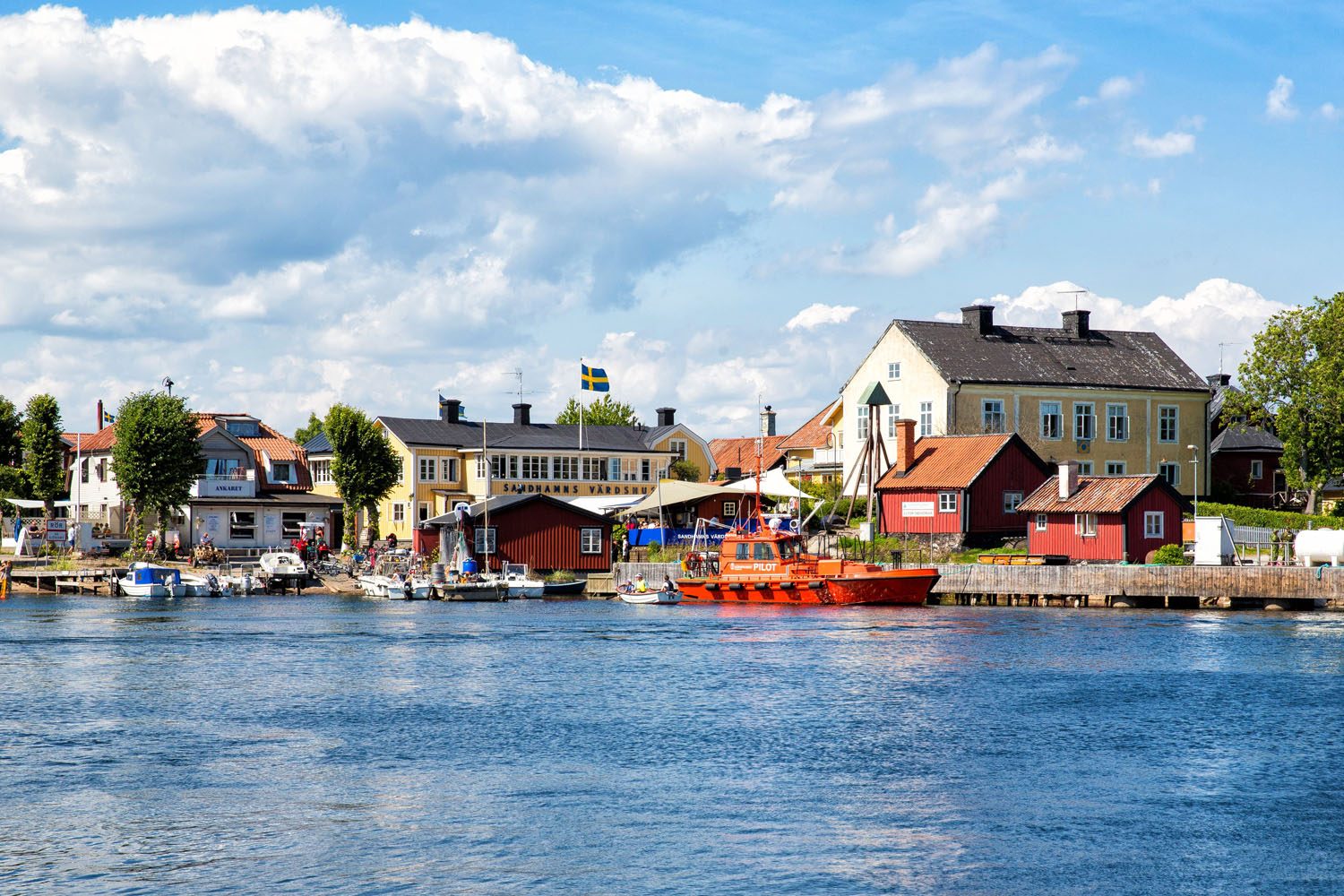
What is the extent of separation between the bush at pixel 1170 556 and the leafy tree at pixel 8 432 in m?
77.8

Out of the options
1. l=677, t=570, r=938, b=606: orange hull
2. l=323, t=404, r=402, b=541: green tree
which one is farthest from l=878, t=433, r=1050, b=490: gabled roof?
l=323, t=404, r=402, b=541: green tree

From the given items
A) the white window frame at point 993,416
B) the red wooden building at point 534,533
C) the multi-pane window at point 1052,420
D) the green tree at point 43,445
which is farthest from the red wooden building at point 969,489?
the green tree at point 43,445

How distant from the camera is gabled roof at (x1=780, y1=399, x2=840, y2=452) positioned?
11091 centimetres

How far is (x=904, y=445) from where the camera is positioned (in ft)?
270

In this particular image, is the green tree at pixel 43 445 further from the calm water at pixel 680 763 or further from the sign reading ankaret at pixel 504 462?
the calm water at pixel 680 763

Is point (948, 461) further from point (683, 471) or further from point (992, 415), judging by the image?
point (683, 471)

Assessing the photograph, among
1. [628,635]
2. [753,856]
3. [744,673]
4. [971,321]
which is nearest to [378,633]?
[628,635]

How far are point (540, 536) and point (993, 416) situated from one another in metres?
25.5

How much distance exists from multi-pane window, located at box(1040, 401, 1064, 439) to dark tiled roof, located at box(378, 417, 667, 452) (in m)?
30.0

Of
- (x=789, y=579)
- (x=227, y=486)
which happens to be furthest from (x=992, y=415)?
(x=227, y=486)

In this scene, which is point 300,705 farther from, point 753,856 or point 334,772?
point 753,856

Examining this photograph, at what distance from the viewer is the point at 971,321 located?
91562mm

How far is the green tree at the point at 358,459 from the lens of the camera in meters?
93.4

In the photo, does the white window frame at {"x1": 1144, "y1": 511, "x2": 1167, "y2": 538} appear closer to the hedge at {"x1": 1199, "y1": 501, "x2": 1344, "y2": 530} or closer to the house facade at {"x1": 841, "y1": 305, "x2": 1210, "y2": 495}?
the hedge at {"x1": 1199, "y1": 501, "x2": 1344, "y2": 530}
